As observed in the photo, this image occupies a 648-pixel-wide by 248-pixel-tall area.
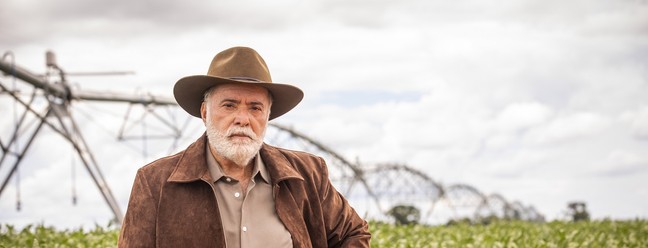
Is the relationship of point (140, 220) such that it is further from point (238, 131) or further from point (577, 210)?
point (577, 210)

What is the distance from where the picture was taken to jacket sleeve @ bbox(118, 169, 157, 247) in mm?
3855

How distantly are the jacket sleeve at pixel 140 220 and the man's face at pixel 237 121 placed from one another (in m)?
0.41

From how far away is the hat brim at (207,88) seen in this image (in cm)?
399

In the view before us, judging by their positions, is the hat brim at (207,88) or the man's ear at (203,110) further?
the man's ear at (203,110)

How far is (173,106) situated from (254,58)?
18396 mm

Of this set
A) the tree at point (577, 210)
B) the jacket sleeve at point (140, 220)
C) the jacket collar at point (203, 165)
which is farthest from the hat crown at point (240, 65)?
the tree at point (577, 210)

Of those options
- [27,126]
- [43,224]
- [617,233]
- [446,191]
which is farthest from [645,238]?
[446,191]

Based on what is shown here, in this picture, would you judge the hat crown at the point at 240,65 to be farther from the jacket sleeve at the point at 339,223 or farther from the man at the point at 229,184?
the jacket sleeve at the point at 339,223

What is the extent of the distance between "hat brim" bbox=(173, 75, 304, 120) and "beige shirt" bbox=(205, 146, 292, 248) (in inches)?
13.2

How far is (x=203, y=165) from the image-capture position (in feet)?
13.3

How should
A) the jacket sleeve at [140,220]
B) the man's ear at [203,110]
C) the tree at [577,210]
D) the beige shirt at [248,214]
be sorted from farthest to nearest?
the tree at [577,210] < the man's ear at [203,110] < the beige shirt at [248,214] < the jacket sleeve at [140,220]

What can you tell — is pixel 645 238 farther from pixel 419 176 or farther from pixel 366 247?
pixel 419 176

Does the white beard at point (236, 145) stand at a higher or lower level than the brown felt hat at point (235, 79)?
lower

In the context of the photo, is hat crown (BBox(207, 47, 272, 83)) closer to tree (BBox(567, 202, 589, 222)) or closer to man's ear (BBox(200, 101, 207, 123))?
man's ear (BBox(200, 101, 207, 123))
